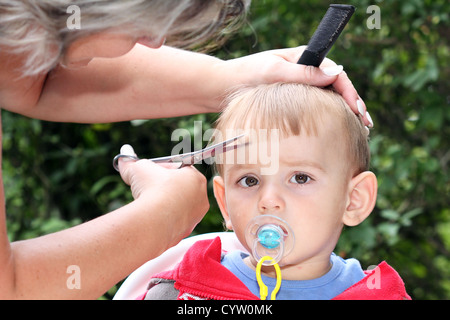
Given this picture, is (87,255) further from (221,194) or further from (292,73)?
(292,73)

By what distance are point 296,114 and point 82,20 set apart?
441 millimetres

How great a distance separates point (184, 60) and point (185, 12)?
34 cm

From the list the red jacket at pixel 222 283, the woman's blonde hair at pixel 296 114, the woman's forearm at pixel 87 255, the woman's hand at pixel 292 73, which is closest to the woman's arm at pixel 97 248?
the woman's forearm at pixel 87 255

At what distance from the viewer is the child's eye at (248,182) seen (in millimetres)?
1404

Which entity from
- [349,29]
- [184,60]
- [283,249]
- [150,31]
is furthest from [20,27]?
[349,29]

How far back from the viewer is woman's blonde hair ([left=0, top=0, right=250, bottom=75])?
1.29 metres

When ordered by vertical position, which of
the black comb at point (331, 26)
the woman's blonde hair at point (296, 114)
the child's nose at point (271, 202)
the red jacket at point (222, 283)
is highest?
the black comb at point (331, 26)

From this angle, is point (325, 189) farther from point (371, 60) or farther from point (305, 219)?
point (371, 60)

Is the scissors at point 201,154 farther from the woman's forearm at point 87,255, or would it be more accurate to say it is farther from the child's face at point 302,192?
the woman's forearm at point 87,255

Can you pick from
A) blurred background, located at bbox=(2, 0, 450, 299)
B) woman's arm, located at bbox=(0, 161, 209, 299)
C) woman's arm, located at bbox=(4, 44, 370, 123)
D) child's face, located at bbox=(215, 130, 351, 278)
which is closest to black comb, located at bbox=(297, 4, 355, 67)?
child's face, located at bbox=(215, 130, 351, 278)

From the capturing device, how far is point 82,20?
51.9 inches

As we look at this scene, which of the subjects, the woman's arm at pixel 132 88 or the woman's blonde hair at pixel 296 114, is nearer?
the woman's blonde hair at pixel 296 114

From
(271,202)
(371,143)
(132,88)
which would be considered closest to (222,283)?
(271,202)

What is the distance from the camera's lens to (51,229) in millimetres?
2732
